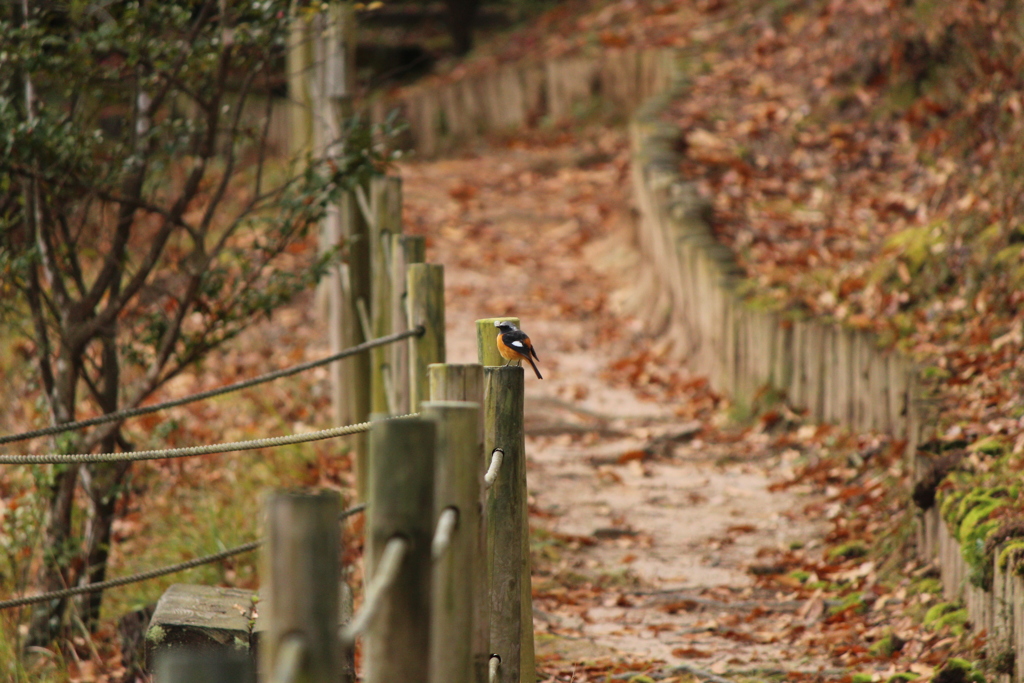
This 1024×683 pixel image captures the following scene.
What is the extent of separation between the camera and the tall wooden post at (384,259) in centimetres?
446

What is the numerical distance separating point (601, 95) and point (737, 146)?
3.99m

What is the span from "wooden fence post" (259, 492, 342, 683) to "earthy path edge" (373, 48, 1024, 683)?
2409 mm

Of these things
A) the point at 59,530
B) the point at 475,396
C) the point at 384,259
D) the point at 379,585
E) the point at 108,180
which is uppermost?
the point at 108,180

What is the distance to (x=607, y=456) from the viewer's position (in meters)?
5.81

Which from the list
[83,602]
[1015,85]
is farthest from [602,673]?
[1015,85]

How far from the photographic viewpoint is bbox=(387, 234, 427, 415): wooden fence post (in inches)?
155

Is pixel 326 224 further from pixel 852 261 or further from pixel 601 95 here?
pixel 601 95

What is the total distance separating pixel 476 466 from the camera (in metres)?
1.80

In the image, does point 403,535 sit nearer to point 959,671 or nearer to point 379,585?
point 379,585

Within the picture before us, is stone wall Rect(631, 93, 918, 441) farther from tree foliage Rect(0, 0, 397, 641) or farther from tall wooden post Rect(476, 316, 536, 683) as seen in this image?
tree foliage Rect(0, 0, 397, 641)

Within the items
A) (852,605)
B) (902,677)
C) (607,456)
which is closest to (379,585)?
(902,677)

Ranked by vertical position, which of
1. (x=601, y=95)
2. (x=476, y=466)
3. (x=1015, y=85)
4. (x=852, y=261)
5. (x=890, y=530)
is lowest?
(x=890, y=530)

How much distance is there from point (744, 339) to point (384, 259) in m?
2.65

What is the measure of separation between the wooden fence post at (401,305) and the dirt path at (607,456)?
99 centimetres
